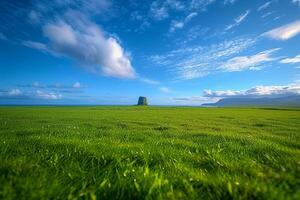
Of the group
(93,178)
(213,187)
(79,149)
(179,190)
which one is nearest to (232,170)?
(213,187)

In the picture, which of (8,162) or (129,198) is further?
(8,162)

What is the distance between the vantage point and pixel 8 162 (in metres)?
3.58

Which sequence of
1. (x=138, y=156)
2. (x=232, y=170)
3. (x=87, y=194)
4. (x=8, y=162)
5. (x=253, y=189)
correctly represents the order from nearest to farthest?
1. (x=253, y=189)
2. (x=87, y=194)
3. (x=8, y=162)
4. (x=232, y=170)
5. (x=138, y=156)

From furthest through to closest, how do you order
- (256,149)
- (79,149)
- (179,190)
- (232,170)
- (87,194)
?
(256,149) → (79,149) → (232,170) → (179,190) → (87,194)

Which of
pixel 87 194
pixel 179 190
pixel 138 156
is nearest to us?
pixel 87 194

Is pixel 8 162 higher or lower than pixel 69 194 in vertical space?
higher

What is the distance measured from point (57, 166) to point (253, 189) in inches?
141

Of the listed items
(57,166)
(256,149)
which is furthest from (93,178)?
(256,149)

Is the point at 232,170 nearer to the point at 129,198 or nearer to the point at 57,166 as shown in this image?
the point at 129,198

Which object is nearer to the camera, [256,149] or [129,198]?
[129,198]

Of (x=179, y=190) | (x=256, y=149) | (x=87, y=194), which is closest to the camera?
(x=87, y=194)

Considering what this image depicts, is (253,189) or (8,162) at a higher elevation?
(8,162)

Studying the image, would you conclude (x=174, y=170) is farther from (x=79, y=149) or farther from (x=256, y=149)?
(x=256, y=149)

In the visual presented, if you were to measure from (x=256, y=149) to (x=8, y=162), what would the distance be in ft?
22.9
